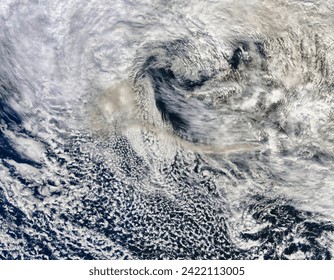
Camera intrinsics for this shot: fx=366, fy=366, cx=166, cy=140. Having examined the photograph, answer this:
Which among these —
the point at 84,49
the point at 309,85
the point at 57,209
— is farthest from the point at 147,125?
the point at 309,85

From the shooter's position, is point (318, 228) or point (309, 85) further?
point (318, 228)

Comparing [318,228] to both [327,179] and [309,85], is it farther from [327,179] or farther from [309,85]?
[309,85]

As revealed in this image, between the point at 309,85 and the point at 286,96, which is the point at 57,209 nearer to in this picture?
the point at 286,96

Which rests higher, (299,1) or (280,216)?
(299,1)

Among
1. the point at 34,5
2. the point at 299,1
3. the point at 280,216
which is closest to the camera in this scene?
the point at 299,1

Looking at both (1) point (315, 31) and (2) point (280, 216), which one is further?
(2) point (280, 216)

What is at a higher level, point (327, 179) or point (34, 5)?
point (34, 5)

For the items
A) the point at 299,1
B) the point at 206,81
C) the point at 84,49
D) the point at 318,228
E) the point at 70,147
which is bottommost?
the point at 318,228

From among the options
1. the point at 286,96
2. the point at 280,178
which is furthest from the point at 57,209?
the point at 286,96

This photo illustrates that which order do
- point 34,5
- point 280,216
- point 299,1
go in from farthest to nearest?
point 280,216, point 34,5, point 299,1
